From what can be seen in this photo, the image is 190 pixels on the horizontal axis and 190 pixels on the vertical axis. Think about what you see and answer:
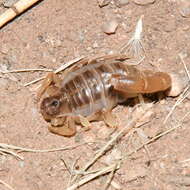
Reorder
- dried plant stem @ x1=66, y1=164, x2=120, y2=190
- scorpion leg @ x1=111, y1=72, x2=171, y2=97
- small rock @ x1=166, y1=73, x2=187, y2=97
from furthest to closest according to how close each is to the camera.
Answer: small rock @ x1=166, y1=73, x2=187, y2=97 → dried plant stem @ x1=66, y1=164, x2=120, y2=190 → scorpion leg @ x1=111, y1=72, x2=171, y2=97

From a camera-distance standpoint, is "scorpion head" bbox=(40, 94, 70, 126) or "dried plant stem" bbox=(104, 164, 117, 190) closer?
"dried plant stem" bbox=(104, 164, 117, 190)

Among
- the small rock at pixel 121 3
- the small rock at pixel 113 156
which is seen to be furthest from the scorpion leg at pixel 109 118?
the small rock at pixel 121 3

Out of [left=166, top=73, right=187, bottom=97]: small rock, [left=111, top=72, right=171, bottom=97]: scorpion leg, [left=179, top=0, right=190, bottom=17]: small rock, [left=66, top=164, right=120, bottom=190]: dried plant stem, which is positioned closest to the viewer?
[left=111, top=72, right=171, bottom=97]: scorpion leg

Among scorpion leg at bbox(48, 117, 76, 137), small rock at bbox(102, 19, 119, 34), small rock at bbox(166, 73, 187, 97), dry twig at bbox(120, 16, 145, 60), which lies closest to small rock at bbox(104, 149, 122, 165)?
scorpion leg at bbox(48, 117, 76, 137)

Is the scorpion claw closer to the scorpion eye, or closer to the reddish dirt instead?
the reddish dirt

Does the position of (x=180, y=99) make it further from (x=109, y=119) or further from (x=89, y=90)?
(x=89, y=90)

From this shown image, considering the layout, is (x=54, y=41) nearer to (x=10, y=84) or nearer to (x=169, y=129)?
(x=10, y=84)

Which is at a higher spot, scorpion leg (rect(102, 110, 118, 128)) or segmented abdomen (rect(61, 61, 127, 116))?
segmented abdomen (rect(61, 61, 127, 116))

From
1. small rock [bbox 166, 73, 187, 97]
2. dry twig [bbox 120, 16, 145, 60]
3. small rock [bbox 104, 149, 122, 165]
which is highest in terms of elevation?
dry twig [bbox 120, 16, 145, 60]
